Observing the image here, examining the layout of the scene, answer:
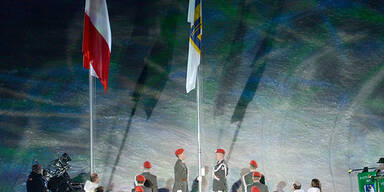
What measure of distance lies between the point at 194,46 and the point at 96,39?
7.90ft

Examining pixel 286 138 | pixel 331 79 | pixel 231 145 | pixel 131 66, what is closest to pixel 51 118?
pixel 131 66

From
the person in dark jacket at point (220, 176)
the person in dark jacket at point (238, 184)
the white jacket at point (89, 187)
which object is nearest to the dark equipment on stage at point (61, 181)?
the white jacket at point (89, 187)

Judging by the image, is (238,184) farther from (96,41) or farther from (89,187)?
(96,41)

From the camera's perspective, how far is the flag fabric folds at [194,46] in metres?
11.6

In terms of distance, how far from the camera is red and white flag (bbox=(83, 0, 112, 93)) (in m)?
11.0

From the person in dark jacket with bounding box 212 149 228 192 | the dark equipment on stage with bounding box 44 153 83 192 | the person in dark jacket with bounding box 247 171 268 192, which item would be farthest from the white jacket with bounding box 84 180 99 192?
the person in dark jacket with bounding box 212 149 228 192

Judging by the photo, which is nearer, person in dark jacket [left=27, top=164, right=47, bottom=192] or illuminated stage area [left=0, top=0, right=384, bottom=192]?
person in dark jacket [left=27, top=164, right=47, bottom=192]

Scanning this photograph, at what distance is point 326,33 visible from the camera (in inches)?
616

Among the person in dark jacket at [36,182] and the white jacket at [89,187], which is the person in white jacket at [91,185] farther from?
the person in dark jacket at [36,182]

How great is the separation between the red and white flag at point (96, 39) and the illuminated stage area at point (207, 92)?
4.06m

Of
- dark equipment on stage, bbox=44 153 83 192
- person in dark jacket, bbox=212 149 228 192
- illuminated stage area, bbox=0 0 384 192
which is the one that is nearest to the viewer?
dark equipment on stage, bbox=44 153 83 192

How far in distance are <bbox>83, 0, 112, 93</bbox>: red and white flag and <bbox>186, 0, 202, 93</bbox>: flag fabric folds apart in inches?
80.0

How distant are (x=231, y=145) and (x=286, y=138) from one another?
183 cm

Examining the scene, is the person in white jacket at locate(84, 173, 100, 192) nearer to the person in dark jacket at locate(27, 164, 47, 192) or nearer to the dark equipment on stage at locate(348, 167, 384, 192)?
the person in dark jacket at locate(27, 164, 47, 192)
